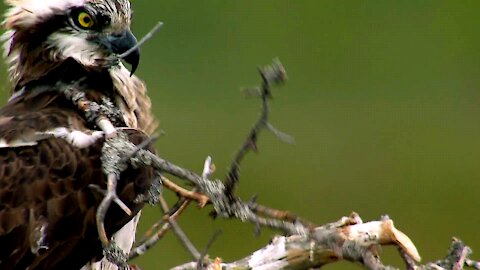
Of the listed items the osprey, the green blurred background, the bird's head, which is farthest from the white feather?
the green blurred background

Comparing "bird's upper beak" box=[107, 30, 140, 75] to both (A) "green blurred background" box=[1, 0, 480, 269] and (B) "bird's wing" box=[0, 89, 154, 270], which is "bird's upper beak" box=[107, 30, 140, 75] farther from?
(A) "green blurred background" box=[1, 0, 480, 269]

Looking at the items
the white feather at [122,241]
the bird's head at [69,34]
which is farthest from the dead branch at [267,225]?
the bird's head at [69,34]

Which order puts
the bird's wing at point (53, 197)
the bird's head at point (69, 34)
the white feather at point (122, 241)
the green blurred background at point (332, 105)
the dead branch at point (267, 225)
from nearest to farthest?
the dead branch at point (267, 225), the bird's wing at point (53, 197), the white feather at point (122, 241), the bird's head at point (69, 34), the green blurred background at point (332, 105)

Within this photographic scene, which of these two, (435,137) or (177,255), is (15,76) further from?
(435,137)

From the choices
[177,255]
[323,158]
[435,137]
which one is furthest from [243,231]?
[435,137]

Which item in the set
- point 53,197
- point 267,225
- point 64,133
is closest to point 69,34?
point 64,133

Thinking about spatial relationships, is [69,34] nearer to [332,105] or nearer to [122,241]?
[122,241]

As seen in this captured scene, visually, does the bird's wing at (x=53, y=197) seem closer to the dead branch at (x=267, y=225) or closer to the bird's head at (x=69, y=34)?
the dead branch at (x=267, y=225)

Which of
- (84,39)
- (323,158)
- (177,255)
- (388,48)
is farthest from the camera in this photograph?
(388,48)
